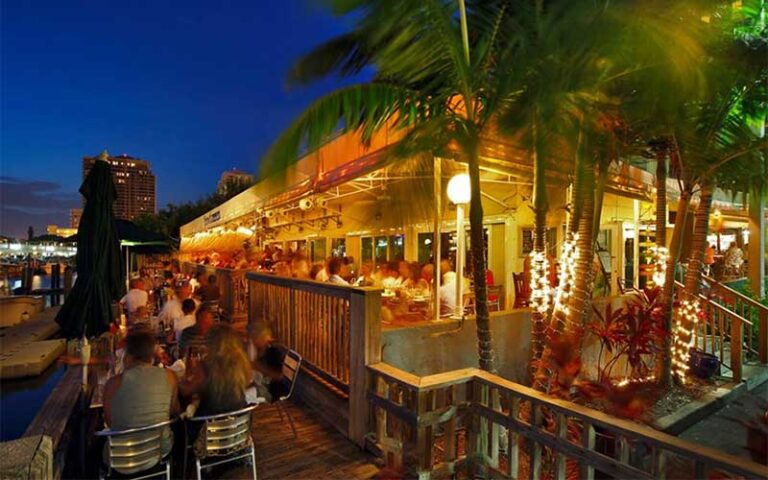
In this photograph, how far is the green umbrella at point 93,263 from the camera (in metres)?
4.66

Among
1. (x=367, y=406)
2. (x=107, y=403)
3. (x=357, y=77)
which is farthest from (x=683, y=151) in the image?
(x=107, y=403)

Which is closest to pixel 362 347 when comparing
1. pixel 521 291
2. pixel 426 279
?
pixel 426 279

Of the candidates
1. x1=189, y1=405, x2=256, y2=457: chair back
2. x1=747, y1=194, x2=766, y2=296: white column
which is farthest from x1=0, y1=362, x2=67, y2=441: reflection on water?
x1=747, y1=194, x2=766, y2=296: white column

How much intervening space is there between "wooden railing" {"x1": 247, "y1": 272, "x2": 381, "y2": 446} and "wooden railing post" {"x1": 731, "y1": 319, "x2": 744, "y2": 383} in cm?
589

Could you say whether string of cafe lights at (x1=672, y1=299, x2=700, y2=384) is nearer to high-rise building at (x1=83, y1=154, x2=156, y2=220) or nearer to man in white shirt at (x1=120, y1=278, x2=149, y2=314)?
man in white shirt at (x1=120, y1=278, x2=149, y2=314)

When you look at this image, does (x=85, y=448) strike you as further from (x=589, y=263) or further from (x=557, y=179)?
(x=557, y=179)

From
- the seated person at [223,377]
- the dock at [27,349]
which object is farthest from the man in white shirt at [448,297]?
the dock at [27,349]

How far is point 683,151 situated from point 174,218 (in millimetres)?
55869

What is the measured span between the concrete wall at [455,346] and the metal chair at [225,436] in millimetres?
1426

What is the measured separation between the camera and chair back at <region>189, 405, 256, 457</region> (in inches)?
126

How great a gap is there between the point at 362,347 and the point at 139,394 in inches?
73.2

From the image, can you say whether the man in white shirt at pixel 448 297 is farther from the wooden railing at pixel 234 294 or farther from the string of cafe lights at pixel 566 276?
the wooden railing at pixel 234 294

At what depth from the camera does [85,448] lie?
12.8 ft

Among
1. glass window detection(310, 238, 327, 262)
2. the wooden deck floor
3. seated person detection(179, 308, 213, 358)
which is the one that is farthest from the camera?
glass window detection(310, 238, 327, 262)
